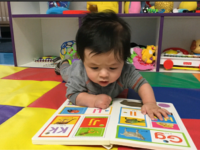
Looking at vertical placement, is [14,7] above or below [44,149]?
above

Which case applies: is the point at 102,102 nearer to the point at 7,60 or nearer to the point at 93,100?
the point at 93,100

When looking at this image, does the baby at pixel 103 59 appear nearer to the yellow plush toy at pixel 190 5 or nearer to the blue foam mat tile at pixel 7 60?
the yellow plush toy at pixel 190 5

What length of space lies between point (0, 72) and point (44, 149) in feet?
3.38

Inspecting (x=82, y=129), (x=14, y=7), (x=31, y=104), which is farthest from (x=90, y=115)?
(x=14, y=7)

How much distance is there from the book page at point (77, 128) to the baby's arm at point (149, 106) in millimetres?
129

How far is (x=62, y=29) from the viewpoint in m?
1.81

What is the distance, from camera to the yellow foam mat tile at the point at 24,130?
1.53 feet

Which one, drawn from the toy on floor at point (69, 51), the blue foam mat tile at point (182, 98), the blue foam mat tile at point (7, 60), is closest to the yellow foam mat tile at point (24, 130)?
the blue foam mat tile at point (182, 98)

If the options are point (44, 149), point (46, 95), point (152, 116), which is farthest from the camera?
point (46, 95)

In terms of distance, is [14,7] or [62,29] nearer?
[14,7]

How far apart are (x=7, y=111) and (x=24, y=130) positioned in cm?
19

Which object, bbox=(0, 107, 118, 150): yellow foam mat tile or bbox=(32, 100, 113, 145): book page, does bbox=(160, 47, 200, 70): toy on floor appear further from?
bbox=(0, 107, 118, 150): yellow foam mat tile

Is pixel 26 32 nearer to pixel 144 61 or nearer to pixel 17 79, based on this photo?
pixel 17 79

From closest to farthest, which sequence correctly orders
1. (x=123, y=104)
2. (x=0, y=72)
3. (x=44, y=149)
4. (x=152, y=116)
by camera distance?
1. (x=44, y=149)
2. (x=152, y=116)
3. (x=123, y=104)
4. (x=0, y=72)
